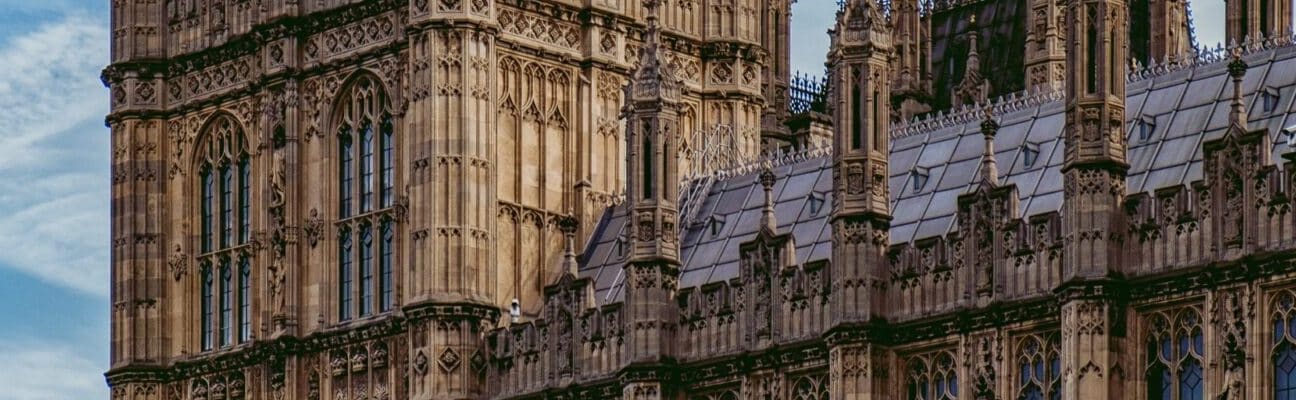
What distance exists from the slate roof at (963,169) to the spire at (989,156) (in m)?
1.05

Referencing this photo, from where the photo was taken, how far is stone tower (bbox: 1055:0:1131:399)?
69.9 m

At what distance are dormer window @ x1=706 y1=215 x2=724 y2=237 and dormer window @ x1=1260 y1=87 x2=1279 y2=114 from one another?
617 inches

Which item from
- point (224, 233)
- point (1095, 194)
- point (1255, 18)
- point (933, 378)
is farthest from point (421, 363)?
point (1095, 194)

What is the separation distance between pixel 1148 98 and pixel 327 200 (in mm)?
21389

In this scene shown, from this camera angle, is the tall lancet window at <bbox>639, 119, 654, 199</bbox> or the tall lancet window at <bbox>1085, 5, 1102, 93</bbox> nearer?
the tall lancet window at <bbox>1085, 5, 1102, 93</bbox>

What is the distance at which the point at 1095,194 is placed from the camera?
70.2 metres

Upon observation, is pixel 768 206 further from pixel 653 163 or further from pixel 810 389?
pixel 810 389

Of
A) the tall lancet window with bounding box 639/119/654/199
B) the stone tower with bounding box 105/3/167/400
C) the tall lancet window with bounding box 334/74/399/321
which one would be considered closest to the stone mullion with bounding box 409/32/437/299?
the tall lancet window with bounding box 334/74/399/321

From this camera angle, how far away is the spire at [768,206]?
260ft

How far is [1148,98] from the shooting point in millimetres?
76562

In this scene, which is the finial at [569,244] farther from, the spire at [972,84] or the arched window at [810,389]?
the spire at [972,84]

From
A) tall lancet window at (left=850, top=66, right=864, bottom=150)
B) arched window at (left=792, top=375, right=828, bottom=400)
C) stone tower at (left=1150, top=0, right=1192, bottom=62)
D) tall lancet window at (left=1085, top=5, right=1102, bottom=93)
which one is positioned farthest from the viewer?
stone tower at (left=1150, top=0, right=1192, bottom=62)

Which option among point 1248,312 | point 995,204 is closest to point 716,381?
point 995,204

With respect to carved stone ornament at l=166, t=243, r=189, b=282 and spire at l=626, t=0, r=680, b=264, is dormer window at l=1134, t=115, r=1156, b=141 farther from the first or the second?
carved stone ornament at l=166, t=243, r=189, b=282
